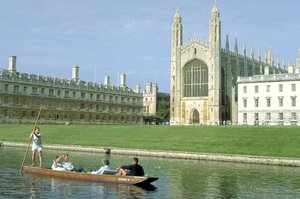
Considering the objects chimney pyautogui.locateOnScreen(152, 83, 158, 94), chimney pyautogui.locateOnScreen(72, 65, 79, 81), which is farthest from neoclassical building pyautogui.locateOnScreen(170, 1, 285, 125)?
chimney pyautogui.locateOnScreen(152, 83, 158, 94)

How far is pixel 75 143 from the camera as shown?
168 ft

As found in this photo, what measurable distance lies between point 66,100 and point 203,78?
1319 inches

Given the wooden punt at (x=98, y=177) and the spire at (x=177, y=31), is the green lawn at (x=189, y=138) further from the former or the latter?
the spire at (x=177, y=31)

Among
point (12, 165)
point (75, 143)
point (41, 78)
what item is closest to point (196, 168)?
point (12, 165)

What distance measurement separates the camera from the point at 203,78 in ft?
354

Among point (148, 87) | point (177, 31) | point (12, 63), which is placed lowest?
point (12, 63)

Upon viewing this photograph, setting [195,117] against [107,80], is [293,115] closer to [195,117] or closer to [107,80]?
[195,117]

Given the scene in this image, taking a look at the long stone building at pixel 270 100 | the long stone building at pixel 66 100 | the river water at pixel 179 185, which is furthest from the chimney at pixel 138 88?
the river water at pixel 179 185

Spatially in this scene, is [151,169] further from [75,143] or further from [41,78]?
[41,78]

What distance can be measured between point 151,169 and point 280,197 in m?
12.0

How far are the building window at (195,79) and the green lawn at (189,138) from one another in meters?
49.8

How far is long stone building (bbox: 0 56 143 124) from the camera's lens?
90438mm

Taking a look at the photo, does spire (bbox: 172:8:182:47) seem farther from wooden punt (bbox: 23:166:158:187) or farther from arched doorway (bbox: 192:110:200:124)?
wooden punt (bbox: 23:166:158:187)

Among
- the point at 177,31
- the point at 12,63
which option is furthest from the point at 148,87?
the point at 12,63
